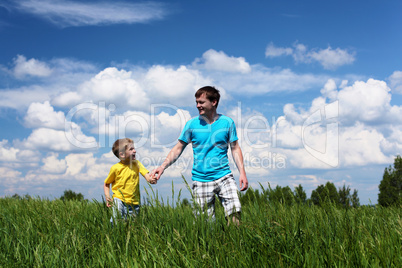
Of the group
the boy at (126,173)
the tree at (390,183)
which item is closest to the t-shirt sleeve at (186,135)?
the boy at (126,173)

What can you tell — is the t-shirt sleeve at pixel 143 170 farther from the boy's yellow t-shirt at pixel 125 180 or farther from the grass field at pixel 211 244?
the grass field at pixel 211 244

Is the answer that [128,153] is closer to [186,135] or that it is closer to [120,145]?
[120,145]

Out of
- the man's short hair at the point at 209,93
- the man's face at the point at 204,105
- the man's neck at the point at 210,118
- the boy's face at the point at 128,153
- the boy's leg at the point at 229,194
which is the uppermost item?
the man's short hair at the point at 209,93

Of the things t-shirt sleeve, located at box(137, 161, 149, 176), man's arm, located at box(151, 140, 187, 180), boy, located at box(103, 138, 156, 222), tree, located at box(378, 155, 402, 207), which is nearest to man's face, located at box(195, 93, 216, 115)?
man's arm, located at box(151, 140, 187, 180)

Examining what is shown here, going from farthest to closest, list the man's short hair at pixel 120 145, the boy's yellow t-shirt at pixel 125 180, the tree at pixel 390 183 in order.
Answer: the tree at pixel 390 183 < the man's short hair at pixel 120 145 < the boy's yellow t-shirt at pixel 125 180

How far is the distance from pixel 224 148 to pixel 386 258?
2317 mm

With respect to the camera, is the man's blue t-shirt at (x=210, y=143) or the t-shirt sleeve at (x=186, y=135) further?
the t-shirt sleeve at (x=186, y=135)

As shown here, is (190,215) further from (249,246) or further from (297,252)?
(297,252)

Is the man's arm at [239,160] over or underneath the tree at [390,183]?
over

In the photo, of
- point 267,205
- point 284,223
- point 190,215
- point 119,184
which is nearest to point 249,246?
point 284,223

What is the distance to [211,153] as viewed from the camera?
4559 mm

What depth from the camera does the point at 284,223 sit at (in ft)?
10.8

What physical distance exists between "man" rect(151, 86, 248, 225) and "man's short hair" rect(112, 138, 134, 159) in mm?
899

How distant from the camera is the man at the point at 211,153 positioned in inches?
174
